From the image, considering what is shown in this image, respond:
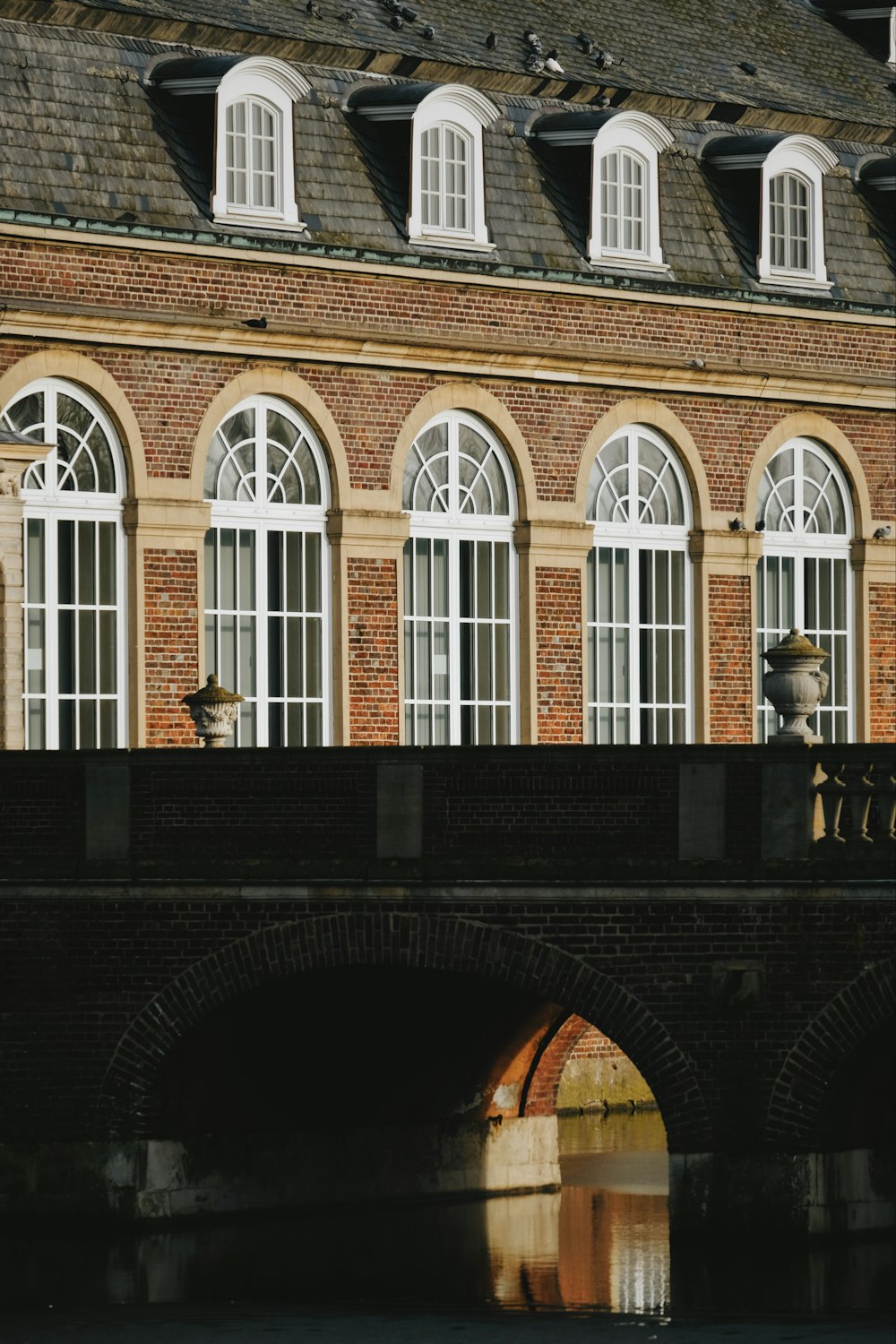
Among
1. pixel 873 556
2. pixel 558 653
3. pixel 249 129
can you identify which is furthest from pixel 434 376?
pixel 873 556

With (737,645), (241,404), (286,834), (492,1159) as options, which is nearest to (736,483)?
(737,645)

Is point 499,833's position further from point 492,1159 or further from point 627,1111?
point 627,1111

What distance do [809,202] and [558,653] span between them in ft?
19.2

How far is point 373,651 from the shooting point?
3259cm

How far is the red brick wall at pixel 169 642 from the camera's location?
30.9 m

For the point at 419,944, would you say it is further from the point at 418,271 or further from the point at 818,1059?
the point at 418,271

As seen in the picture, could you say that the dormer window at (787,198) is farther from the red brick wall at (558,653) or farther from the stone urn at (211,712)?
the stone urn at (211,712)

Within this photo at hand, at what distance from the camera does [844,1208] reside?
77.2 feet

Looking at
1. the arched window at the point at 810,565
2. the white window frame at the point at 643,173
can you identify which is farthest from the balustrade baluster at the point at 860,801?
the arched window at the point at 810,565

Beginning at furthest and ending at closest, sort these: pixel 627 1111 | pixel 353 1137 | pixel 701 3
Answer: pixel 701 3 < pixel 627 1111 < pixel 353 1137

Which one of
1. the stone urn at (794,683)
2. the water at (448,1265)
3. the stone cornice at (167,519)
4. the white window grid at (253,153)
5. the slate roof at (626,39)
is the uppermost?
the slate roof at (626,39)

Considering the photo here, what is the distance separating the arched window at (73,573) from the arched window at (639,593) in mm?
5680

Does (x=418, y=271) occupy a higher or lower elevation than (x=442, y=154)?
lower

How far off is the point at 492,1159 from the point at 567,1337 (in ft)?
→ 26.3
